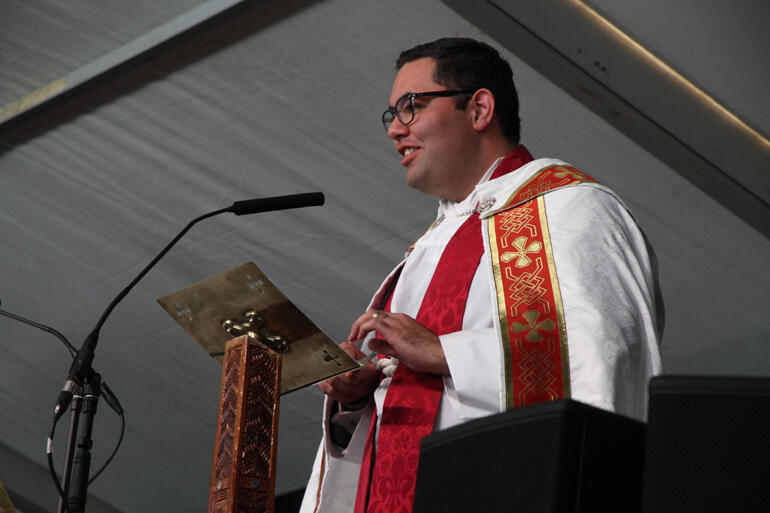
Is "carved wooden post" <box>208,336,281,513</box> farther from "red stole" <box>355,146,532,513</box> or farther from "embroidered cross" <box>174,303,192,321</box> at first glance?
"red stole" <box>355,146,532,513</box>

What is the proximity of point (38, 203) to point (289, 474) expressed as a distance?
3359 millimetres

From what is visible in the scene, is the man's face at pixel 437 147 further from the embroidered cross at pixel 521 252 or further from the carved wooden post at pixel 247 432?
the carved wooden post at pixel 247 432

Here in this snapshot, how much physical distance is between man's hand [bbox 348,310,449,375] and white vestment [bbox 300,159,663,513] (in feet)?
0.12

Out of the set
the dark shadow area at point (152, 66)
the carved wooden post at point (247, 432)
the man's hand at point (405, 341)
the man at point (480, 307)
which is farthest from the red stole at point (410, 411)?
the dark shadow area at point (152, 66)

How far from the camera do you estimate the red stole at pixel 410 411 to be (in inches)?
95.5

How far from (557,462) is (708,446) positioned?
213mm

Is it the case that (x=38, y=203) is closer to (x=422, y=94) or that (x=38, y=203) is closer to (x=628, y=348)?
(x=422, y=94)

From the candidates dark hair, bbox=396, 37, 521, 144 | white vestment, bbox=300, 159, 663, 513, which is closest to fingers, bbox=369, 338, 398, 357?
white vestment, bbox=300, 159, 663, 513

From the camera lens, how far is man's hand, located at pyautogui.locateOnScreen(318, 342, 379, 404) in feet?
8.58

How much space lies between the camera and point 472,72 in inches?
125

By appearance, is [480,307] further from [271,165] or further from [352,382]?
[271,165]

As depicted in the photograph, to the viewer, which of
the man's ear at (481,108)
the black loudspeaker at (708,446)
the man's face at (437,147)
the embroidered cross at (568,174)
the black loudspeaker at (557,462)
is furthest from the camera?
the man's ear at (481,108)

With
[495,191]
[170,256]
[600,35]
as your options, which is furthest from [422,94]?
[170,256]

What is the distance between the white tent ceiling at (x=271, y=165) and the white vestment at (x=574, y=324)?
7.23 ft
